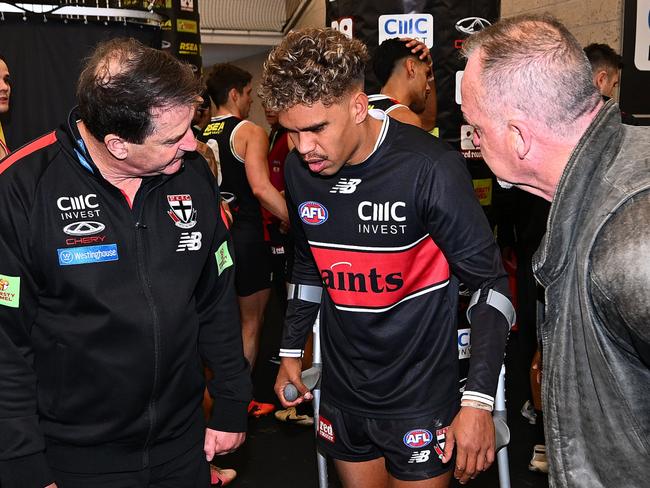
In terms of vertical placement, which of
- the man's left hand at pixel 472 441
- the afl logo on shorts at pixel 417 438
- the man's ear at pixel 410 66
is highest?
the man's ear at pixel 410 66

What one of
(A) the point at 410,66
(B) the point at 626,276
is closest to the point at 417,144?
(B) the point at 626,276

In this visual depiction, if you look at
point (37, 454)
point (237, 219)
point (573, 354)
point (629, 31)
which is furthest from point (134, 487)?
point (629, 31)

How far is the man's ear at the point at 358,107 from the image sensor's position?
2.08m

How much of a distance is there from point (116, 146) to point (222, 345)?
0.68 metres

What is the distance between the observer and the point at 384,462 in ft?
7.55

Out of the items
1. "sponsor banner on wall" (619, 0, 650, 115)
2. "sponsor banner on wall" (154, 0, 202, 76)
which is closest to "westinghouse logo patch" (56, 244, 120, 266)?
"sponsor banner on wall" (154, 0, 202, 76)

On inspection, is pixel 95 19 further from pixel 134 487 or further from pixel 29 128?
pixel 134 487

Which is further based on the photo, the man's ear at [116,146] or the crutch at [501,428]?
the crutch at [501,428]

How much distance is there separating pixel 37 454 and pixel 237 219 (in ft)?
9.05

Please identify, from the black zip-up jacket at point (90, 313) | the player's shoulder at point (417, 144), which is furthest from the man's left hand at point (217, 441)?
the player's shoulder at point (417, 144)

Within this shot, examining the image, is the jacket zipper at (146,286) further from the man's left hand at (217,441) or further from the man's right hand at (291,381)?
the man's right hand at (291,381)

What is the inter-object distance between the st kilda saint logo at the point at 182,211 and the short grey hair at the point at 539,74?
2.97ft

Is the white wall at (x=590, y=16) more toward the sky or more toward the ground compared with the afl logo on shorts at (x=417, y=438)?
more toward the sky

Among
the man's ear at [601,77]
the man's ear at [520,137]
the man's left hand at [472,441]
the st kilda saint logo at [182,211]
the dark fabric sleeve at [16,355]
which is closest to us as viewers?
the man's ear at [520,137]
